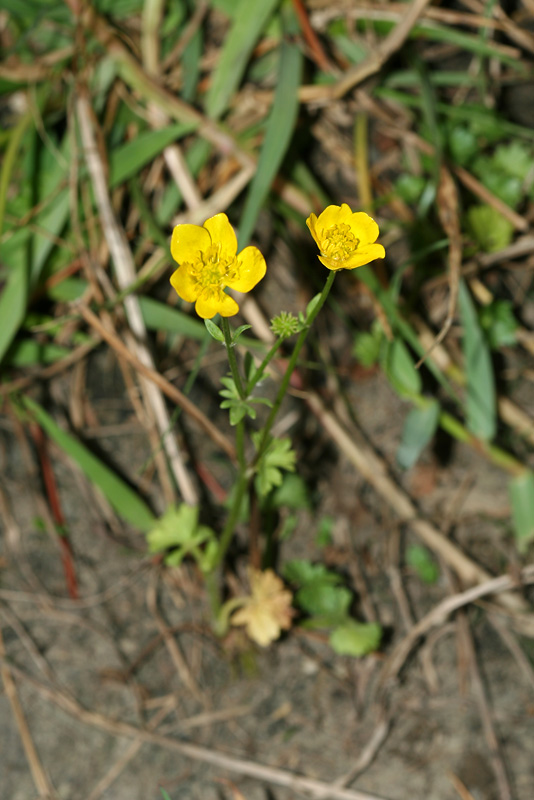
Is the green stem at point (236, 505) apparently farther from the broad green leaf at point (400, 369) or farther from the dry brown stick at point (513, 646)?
the dry brown stick at point (513, 646)

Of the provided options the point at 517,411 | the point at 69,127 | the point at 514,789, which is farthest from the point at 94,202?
the point at 514,789

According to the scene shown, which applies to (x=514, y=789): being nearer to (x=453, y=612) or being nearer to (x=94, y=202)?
(x=453, y=612)

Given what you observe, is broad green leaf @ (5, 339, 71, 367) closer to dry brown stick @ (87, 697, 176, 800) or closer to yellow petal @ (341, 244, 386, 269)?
dry brown stick @ (87, 697, 176, 800)

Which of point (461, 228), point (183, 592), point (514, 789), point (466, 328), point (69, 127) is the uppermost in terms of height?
point (69, 127)

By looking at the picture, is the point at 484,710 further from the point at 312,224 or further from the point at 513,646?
the point at 312,224

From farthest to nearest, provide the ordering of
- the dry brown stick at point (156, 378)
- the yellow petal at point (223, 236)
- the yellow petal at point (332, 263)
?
the dry brown stick at point (156, 378)
the yellow petal at point (223, 236)
the yellow petal at point (332, 263)

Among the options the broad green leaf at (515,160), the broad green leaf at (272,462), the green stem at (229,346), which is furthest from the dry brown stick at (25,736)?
the broad green leaf at (515,160)

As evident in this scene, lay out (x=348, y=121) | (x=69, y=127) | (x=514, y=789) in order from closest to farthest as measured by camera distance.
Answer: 1. (x=514, y=789)
2. (x=69, y=127)
3. (x=348, y=121)
